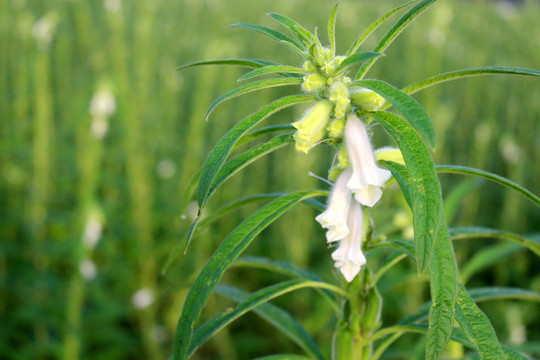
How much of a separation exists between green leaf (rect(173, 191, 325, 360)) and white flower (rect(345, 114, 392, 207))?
0.09 m

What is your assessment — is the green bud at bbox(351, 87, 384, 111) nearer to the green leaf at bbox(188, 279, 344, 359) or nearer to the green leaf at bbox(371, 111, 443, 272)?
the green leaf at bbox(371, 111, 443, 272)

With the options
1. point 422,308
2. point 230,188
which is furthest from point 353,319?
point 230,188

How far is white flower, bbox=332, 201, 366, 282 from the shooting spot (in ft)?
2.24

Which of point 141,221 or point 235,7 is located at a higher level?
point 235,7

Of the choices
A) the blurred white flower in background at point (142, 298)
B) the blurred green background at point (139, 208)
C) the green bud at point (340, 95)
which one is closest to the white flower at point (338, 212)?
the green bud at point (340, 95)

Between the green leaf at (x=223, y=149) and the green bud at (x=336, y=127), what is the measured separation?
62 mm

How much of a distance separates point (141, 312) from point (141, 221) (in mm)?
571

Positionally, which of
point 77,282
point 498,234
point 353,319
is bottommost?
point 353,319

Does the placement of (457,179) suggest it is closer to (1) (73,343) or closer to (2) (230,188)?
(2) (230,188)

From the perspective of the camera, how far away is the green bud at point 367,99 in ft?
2.17

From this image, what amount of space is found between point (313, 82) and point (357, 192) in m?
0.15

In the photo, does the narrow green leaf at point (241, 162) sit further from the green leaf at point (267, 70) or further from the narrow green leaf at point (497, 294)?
the narrow green leaf at point (497, 294)

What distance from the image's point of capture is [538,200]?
650 mm

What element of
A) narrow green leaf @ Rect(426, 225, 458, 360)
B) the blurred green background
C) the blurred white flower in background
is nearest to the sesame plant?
narrow green leaf @ Rect(426, 225, 458, 360)
